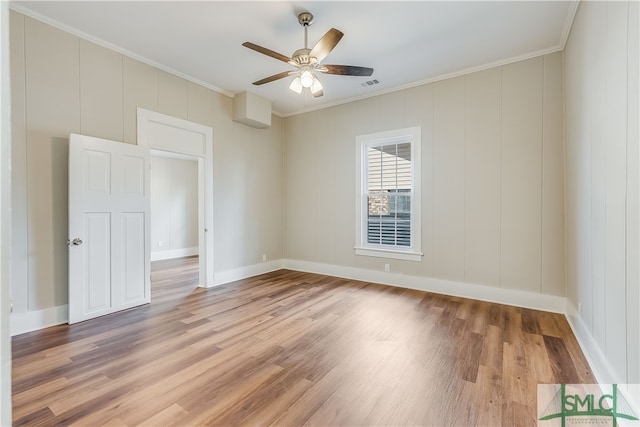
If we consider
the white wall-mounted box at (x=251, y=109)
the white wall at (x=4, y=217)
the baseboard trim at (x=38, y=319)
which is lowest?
the baseboard trim at (x=38, y=319)

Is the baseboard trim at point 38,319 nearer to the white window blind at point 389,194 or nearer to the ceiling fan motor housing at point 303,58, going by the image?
the ceiling fan motor housing at point 303,58

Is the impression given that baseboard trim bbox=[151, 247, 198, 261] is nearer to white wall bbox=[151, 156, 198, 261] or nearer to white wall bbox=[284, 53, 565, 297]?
white wall bbox=[151, 156, 198, 261]

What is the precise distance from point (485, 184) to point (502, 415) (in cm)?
291

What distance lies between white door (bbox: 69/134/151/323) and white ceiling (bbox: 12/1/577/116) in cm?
121

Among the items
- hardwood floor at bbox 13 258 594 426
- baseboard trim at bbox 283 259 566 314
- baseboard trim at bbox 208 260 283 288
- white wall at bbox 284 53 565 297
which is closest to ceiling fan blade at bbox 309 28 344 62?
white wall at bbox 284 53 565 297

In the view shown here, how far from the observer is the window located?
4492 millimetres

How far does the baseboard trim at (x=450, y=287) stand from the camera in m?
3.53

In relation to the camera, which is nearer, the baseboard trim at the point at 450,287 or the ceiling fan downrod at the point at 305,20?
the ceiling fan downrod at the point at 305,20

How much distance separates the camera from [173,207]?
7.70 meters

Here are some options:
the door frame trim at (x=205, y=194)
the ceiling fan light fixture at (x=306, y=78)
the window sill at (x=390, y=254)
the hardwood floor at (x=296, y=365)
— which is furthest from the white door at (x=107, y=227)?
the window sill at (x=390, y=254)

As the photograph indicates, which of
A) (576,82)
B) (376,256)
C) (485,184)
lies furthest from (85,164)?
(576,82)

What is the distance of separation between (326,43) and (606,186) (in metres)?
2.41

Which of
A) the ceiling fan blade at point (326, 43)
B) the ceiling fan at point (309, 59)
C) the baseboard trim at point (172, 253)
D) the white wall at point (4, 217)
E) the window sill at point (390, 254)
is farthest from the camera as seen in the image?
the baseboard trim at point (172, 253)

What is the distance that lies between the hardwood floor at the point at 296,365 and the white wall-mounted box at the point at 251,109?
2.97 metres
